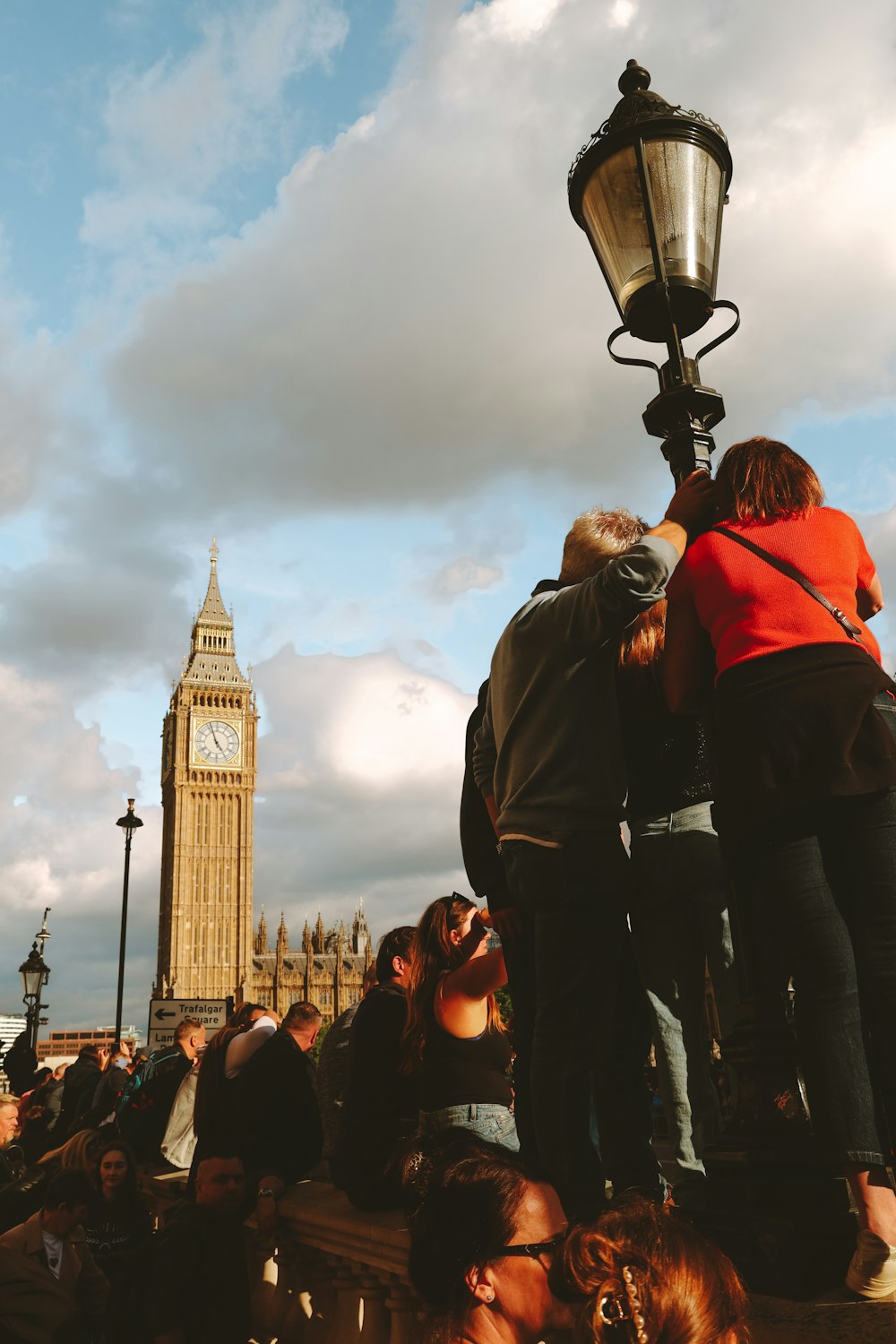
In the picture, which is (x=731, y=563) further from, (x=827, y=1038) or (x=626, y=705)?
(x=827, y=1038)

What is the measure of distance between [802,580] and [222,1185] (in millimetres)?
3091

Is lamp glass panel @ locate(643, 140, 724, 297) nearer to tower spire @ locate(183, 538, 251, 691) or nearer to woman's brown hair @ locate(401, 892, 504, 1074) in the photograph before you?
woman's brown hair @ locate(401, 892, 504, 1074)

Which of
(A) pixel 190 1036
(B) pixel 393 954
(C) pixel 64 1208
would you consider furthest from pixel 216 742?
(B) pixel 393 954

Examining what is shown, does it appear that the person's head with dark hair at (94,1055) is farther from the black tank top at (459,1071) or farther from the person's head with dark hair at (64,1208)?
the black tank top at (459,1071)

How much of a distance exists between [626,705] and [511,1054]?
1376mm

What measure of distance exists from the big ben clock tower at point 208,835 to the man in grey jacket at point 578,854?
8403 centimetres

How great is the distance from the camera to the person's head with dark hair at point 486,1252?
167cm

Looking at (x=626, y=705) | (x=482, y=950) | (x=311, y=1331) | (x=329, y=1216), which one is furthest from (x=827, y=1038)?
(x=311, y=1331)

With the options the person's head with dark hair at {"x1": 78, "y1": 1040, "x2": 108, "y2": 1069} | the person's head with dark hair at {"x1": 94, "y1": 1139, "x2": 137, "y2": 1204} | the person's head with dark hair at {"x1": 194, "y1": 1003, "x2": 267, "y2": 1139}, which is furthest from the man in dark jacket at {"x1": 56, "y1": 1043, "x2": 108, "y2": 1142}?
the person's head with dark hair at {"x1": 194, "y1": 1003, "x2": 267, "y2": 1139}

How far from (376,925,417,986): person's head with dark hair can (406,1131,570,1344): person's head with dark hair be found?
2.31m

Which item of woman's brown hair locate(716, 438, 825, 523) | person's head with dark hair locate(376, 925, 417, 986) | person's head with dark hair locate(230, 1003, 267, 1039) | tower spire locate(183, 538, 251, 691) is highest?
tower spire locate(183, 538, 251, 691)

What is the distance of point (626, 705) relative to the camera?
10.8ft

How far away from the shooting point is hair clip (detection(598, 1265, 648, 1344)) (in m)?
1.26

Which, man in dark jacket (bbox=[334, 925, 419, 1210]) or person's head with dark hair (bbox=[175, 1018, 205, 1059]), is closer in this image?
man in dark jacket (bbox=[334, 925, 419, 1210])
